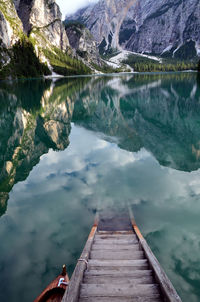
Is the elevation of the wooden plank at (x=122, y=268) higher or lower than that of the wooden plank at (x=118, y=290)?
lower

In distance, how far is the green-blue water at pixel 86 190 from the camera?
6789mm

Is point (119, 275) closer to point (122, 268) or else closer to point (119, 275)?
point (119, 275)

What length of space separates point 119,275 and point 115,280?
0.23m

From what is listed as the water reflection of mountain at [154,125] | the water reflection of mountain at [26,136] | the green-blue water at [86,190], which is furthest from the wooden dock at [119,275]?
the water reflection of mountain at [154,125]

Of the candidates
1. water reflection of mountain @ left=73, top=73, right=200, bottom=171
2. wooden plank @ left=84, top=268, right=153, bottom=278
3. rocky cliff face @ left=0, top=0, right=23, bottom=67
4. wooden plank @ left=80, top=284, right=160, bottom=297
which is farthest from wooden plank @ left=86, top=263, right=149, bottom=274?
rocky cliff face @ left=0, top=0, right=23, bottom=67

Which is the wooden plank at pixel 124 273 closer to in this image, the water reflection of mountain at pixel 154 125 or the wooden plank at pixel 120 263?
the wooden plank at pixel 120 263

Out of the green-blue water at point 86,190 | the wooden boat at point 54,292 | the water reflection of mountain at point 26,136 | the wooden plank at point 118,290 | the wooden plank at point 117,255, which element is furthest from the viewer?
the water reflection of mountain at point 26,136

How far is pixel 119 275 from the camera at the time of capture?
15.9 ft

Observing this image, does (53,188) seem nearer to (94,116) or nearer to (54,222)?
(54,222)

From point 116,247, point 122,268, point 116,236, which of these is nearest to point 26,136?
point 116,236

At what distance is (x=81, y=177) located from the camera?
13211mm

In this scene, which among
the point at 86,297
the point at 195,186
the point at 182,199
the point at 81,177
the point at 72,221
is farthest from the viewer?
the point at 81,177

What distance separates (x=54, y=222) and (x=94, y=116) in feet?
74.3

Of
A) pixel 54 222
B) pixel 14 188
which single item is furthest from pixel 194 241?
pixel 14 188
